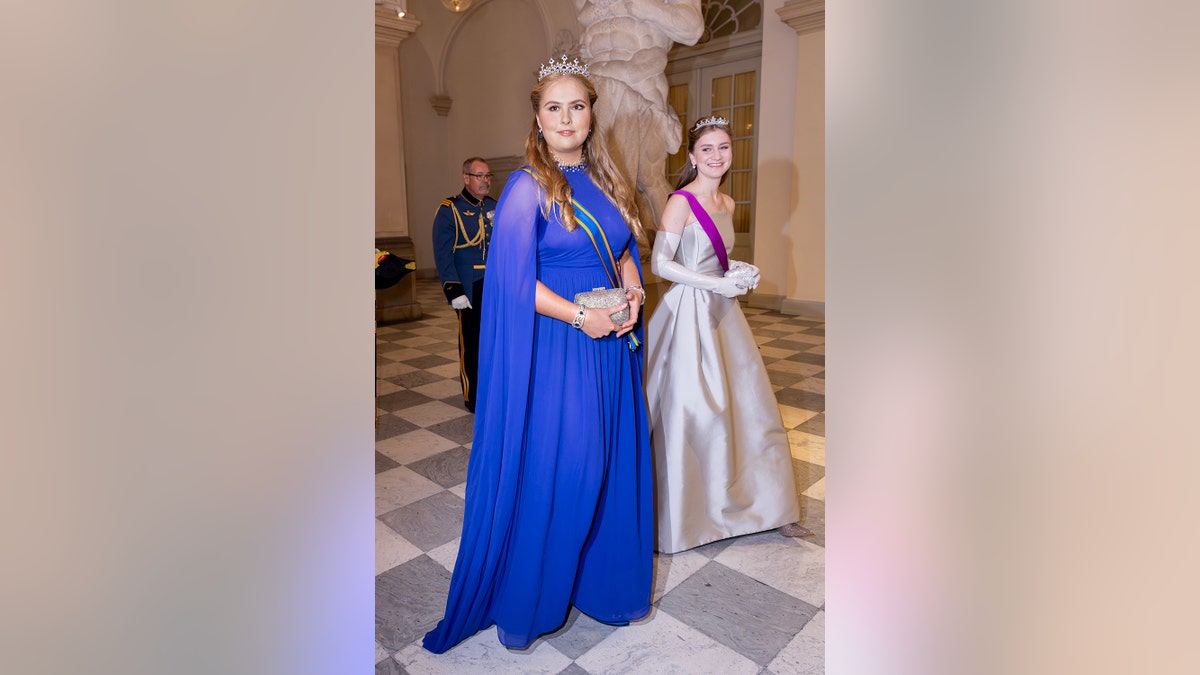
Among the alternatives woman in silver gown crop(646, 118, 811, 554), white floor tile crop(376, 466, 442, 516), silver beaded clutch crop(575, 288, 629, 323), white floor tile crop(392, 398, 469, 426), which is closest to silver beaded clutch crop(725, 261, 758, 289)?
woman in silver gown crop(646, 118, 811, 554)

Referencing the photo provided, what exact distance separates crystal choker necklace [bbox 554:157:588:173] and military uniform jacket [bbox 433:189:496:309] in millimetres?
2514

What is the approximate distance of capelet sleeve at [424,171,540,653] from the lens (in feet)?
5.85

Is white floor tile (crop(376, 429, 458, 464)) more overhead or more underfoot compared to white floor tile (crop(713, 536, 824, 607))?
more overhead

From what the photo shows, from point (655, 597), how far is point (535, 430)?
829 mm

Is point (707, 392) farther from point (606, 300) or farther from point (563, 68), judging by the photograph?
point (563, 68)

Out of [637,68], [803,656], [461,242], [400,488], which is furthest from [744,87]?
[803,656]

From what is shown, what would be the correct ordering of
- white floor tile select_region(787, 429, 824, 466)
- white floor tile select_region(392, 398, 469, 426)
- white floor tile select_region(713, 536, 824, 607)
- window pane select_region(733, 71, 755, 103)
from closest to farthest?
1. white floor tile select_region(713, 536, 824, 607)
2. white floor tile select_region(787, 429, 824, 466)
3. white floor tile select_region(392, 398, 469, 426)
4. window pane select_region(733, 71, 755, 103)

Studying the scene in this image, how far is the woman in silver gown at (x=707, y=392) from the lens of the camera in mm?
2520

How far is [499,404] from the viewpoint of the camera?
1834 mm

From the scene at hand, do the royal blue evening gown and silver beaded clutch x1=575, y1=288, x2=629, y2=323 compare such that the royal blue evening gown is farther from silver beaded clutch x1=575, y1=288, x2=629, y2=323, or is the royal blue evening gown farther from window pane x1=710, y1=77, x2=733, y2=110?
window pane x1=710, y1=77, x2=733, y2=110
